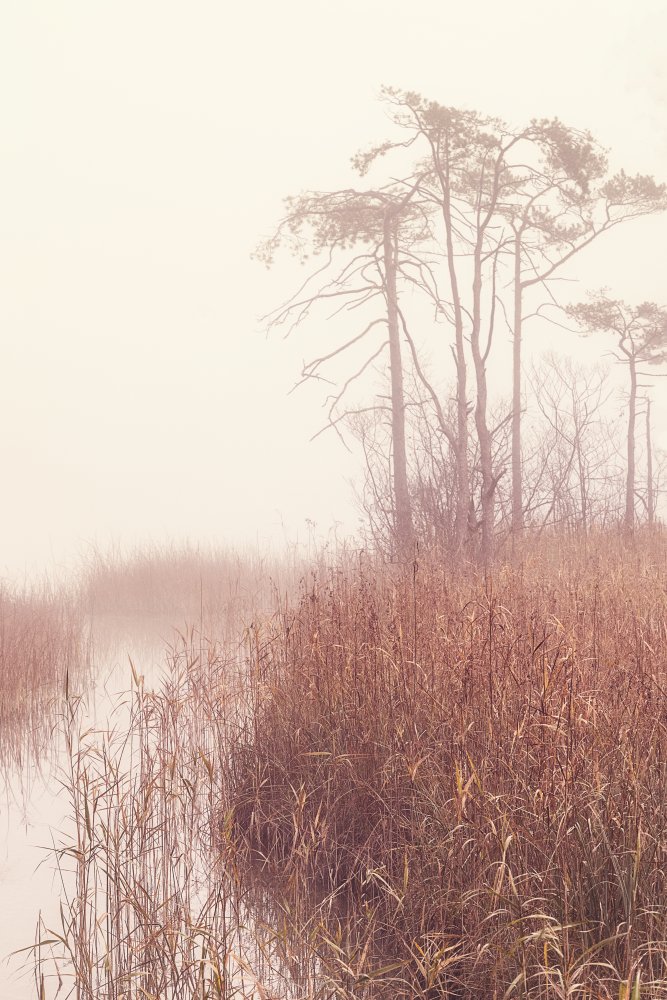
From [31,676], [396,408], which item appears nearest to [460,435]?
[396,408]

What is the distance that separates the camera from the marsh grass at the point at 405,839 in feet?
8.59

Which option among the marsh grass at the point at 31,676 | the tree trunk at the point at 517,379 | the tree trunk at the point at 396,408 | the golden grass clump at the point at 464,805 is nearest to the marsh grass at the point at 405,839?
the golden grass clump at the point at 464,805

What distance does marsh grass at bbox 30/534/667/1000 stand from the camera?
2619 mm

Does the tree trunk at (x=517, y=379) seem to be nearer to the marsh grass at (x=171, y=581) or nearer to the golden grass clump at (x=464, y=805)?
the marsh grass at (x=171, y=581)

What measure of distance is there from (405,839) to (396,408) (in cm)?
985

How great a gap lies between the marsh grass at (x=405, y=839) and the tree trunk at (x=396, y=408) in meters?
6.86

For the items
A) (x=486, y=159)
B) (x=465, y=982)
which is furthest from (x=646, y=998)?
(x=486, y=159)

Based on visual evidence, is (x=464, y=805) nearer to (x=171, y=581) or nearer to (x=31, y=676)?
(x=31, y=676)

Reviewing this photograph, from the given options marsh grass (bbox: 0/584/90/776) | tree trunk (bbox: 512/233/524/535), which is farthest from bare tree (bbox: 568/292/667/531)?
marsh grass (bbox: 0/584/90/776)

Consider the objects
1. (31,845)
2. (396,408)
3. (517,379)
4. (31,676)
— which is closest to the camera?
(31,845)

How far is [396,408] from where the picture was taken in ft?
41.9

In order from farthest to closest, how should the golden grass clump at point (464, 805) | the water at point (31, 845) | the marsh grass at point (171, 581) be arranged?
the marsh grass at point (171, 581)
the water at point (31, 845)
the golden grass clump at point (464, 805)

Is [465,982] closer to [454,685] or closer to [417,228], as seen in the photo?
[454,685]

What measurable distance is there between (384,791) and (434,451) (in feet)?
29.5
